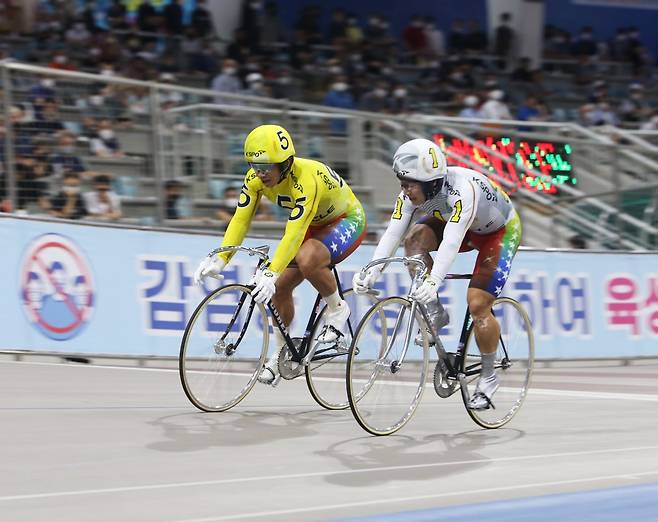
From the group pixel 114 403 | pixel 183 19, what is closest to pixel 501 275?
pixel 114 403

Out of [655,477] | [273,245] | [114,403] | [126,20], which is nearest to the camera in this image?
[655,477]

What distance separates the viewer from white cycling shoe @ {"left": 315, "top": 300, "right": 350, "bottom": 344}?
301 inches

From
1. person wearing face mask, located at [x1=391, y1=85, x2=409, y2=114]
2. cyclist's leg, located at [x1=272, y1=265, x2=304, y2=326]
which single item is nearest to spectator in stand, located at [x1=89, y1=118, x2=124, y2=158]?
cyclist's leg, located at [x1=272, y1=265, x2=304, y2=326]

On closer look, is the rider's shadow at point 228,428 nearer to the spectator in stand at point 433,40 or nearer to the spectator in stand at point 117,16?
the spectator in stand at point 117,16

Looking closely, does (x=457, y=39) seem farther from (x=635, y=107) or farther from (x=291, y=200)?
(x=291, y=200)

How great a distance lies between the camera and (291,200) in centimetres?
755

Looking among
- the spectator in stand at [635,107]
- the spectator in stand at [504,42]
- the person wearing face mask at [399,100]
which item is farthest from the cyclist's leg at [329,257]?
the spectator in stand at [504,42]

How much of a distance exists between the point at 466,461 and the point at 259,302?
1.55 m

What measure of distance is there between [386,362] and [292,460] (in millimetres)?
977

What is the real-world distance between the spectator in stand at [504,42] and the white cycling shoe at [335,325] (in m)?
16.5

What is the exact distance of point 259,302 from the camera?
7.00m

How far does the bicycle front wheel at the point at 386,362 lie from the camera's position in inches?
268

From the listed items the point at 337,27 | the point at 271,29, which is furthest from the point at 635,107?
the point at 271,29

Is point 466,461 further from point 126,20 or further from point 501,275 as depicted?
point 126,20
